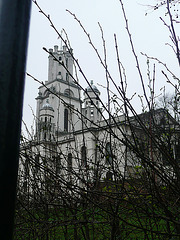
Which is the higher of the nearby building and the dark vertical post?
the nearby building

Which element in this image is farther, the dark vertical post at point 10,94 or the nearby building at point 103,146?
the nearby building at point 103,146

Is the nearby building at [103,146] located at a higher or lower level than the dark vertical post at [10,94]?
higher

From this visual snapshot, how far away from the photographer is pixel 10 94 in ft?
1.51

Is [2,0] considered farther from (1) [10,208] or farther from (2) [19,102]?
(1) [10,208]

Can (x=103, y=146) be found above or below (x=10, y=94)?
above

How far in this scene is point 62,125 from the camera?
3975 cm

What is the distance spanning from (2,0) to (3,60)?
13 centimetres

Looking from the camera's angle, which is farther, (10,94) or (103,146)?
(103,146)

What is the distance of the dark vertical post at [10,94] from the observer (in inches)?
16.9

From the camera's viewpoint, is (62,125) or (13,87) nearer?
(13,87)

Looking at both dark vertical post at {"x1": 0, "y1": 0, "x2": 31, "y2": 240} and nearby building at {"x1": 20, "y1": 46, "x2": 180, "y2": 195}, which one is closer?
dark vertical post at {"x1": 0, "y1": 0, "x2": 31, "y2": 240}

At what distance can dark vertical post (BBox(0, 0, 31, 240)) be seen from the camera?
16.9 inches

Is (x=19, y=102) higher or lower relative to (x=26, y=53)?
lower

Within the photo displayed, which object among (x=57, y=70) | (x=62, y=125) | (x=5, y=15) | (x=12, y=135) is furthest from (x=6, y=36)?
(x=57, y=70)
